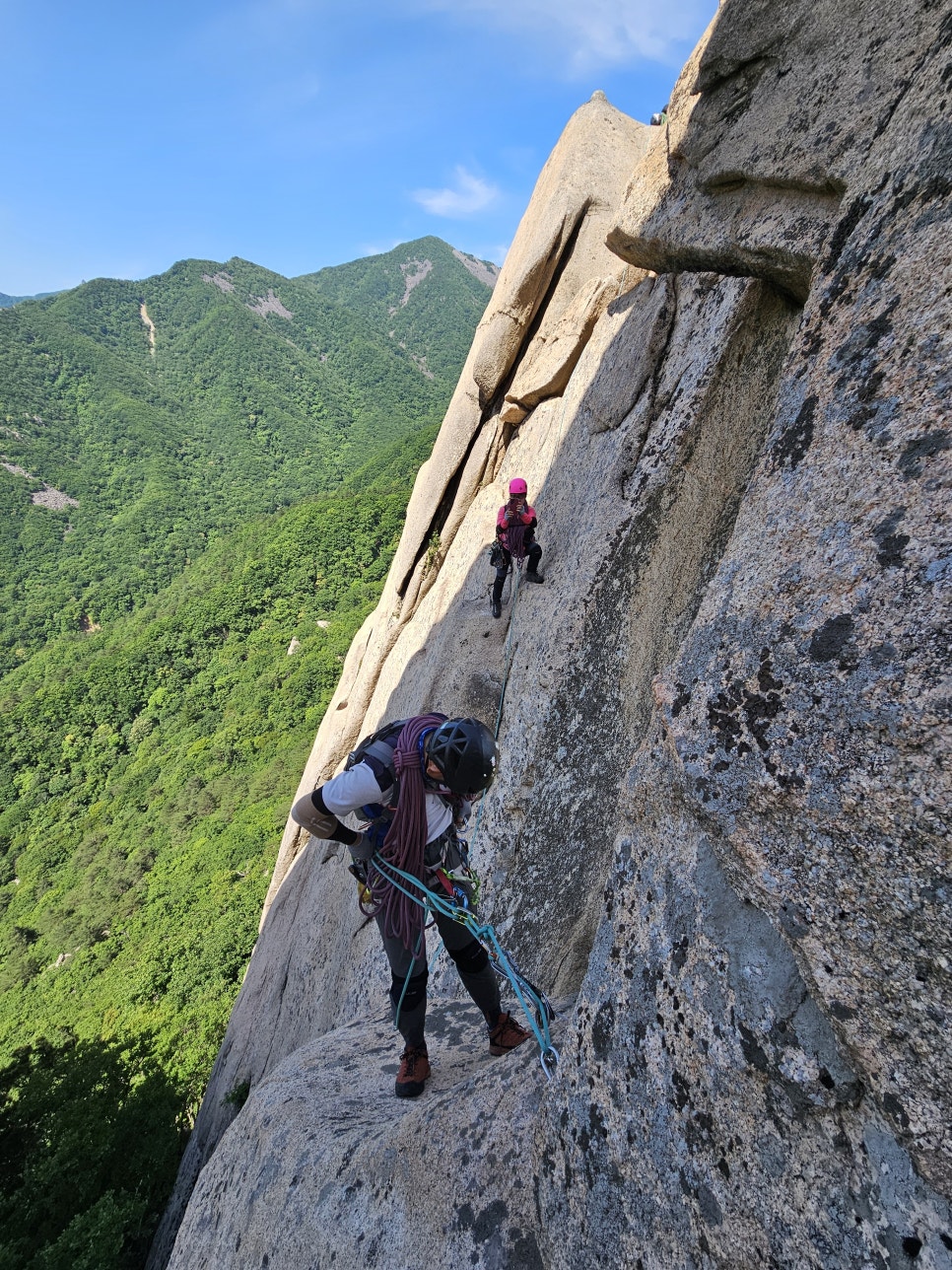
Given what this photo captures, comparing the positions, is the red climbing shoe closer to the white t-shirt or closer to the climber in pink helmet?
the white t-shirt

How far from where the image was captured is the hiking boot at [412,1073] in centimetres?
375

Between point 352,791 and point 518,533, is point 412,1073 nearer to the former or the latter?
point 352,791

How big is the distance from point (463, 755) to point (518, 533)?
4.61 metres

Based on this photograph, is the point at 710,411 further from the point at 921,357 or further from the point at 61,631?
the point at 61,631

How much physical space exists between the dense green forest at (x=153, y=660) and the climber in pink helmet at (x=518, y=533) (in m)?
10.3

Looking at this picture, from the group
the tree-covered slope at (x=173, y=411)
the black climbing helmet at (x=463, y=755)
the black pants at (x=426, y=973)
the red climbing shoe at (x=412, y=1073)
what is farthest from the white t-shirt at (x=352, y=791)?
the tree-covered slope at (x=173, y=411)

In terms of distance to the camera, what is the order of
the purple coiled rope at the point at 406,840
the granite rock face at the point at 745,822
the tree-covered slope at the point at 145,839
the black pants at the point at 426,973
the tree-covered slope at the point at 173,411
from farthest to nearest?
1. the tree-covered slope at the point at 173,411
2. the tree-covered slope at the point at 145,839
3. the black pants at the point at 426,973
4. the purple coiled rope at the point at 406,840
5. the granite rock face at the point at 745,822

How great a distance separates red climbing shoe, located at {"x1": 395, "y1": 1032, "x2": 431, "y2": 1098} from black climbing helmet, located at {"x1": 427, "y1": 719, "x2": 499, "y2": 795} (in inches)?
71.8

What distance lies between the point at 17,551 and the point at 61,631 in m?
20.6

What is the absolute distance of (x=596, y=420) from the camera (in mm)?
7504

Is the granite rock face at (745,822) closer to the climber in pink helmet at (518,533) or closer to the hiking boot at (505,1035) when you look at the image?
the hiking boot at (505,1035)

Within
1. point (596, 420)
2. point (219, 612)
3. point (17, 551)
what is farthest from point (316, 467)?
point (596, 420)

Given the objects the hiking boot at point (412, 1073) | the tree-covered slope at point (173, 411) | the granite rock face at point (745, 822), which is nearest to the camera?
the granite rock face at point (745, 822)

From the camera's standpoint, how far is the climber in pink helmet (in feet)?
24.0
